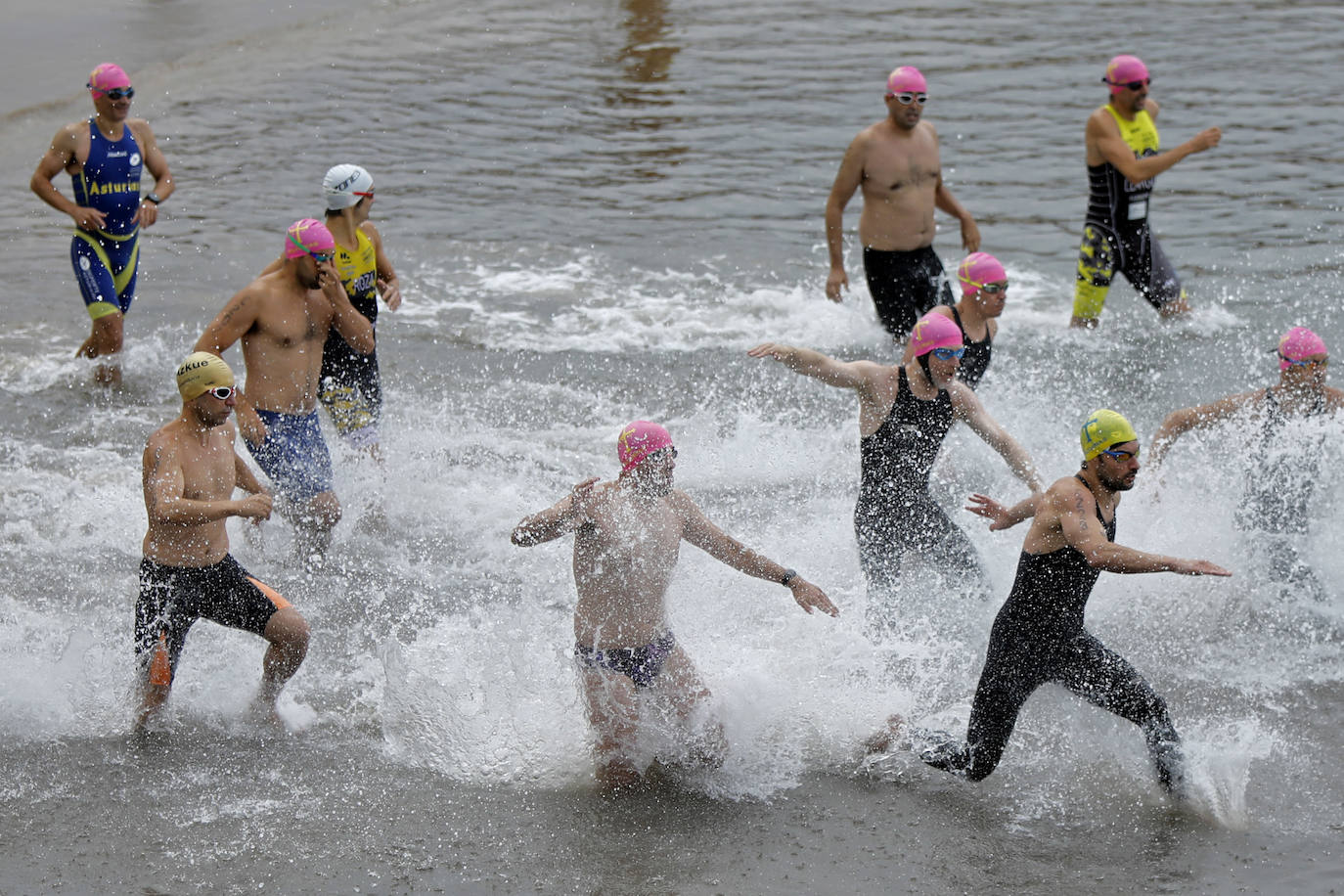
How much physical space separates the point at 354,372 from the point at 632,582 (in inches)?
117

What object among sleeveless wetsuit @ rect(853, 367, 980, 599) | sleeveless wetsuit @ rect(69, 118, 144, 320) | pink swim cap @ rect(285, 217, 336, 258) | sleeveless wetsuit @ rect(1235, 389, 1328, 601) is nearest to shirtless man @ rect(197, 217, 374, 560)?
pink swim cap @ rect(285, 217, 336, 258)

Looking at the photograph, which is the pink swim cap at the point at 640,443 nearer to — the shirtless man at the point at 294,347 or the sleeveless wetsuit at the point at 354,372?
the shirtless man at the point at 294,347

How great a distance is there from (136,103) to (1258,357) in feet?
36.1

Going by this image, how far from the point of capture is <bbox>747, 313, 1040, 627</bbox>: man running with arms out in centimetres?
656

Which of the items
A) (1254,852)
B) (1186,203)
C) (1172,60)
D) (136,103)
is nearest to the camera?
(1254,852)

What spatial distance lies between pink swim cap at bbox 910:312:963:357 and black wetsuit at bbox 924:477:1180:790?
1.15 metres

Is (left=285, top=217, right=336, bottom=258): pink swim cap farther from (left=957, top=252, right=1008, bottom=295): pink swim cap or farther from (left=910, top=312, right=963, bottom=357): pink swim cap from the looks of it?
(left=957, top=252, right=1008, bottom=295): pink swim cap

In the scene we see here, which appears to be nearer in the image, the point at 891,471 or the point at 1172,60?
the point at 891,471

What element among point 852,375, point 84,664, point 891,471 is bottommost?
point 84,664

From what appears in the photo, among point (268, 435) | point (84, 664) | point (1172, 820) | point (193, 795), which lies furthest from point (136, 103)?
point (1172, 820)

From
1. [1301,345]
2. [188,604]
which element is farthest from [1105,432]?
[188,604]

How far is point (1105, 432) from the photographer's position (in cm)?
534

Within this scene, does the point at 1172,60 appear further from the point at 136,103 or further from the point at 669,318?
the point at 136,103

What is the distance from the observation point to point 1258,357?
10.1m
